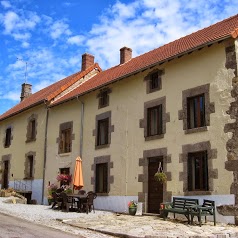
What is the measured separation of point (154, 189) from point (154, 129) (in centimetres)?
237

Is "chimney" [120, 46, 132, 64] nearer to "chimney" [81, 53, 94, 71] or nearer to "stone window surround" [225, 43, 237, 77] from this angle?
"chimney" [81, 53, 94, 71]

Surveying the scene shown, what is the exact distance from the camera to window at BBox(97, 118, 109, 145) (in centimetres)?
1716

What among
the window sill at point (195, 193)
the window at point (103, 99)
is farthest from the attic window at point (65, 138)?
the window sill at point (195, 193)

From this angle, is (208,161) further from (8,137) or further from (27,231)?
(8,137)

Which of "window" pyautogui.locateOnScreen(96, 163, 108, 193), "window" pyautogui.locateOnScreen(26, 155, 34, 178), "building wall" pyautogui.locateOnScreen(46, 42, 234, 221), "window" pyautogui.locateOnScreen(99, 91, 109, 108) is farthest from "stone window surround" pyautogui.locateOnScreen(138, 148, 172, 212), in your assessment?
"window" pyautogui.locateOnScreen(26, 155, 34, 178)

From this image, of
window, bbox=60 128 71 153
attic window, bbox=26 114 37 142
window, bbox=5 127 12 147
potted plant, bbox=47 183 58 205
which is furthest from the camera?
window, bbox=5 127 12 147

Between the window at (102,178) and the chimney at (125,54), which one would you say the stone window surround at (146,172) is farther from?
the chimney at (125,54)

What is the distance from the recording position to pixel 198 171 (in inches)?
501

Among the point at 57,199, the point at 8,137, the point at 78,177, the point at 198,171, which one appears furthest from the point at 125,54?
the point at 8,137

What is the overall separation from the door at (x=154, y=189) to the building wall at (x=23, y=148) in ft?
26.5

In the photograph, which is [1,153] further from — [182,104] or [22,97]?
[182,104]

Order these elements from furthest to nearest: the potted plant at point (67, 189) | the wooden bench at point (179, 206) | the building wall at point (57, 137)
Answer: the building wall at point (57, 137) < the potted plant at point (67, 189) < the wooden bench at point (179, 206)

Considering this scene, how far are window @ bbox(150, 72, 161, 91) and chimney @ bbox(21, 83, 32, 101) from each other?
56.0ft

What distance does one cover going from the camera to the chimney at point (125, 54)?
815 inches
